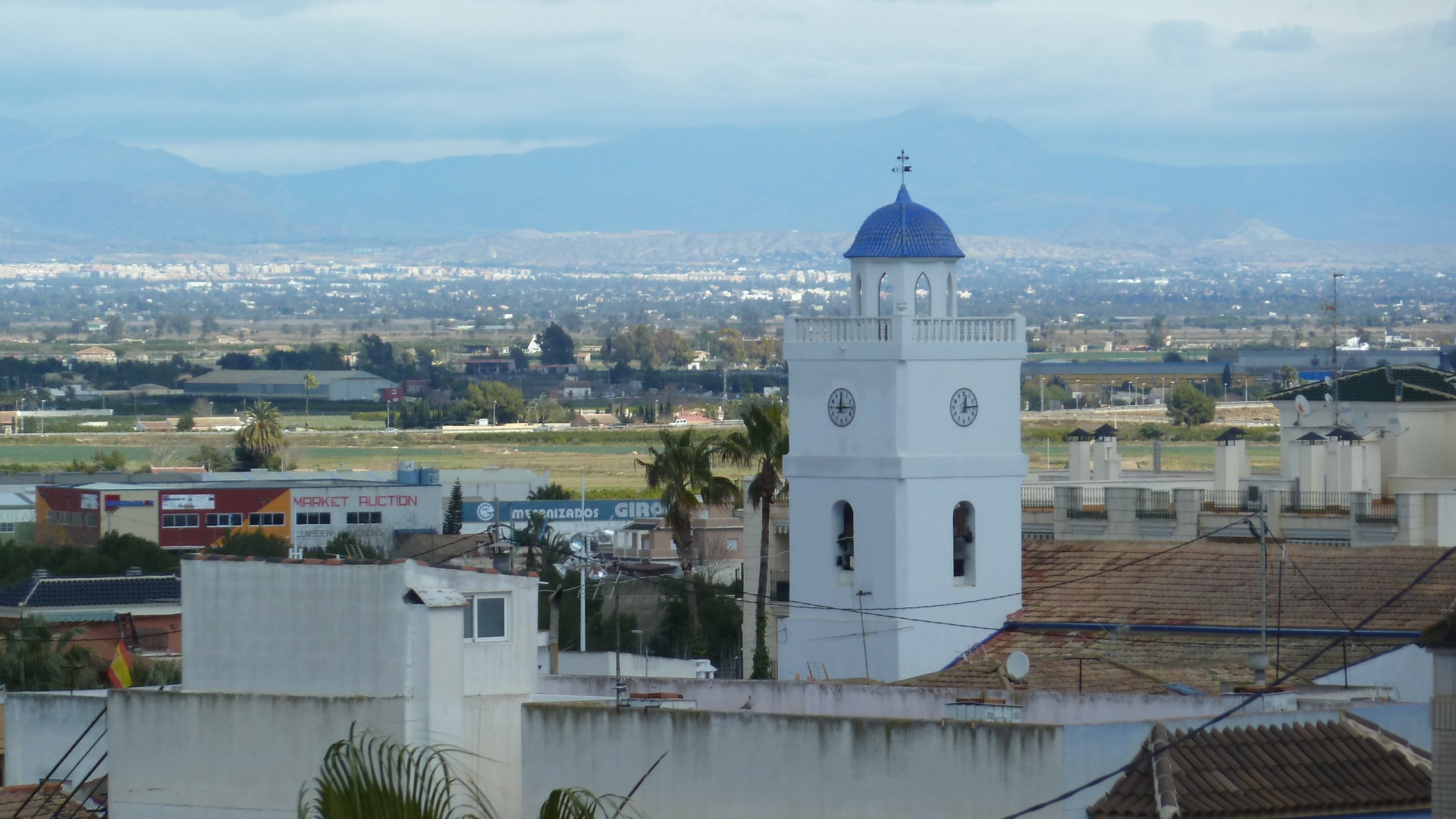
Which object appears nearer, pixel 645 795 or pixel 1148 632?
pixel 645 795

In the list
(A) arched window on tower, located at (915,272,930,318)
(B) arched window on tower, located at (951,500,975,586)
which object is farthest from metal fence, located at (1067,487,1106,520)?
(A) arched window on tower, located at (915,272,930,318)

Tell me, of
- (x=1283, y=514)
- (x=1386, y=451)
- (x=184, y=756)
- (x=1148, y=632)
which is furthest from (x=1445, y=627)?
(x=1386, y=451)

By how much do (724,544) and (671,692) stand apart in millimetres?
50548

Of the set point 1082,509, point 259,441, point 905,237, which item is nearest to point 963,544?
point 1082,509

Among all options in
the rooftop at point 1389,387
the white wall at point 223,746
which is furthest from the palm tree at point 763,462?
the white wall at point 223,746

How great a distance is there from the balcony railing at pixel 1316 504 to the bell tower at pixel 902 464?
3.74m

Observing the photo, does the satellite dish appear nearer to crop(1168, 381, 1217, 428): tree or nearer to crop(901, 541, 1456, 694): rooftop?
crop(901, 541, 1456, 694): rooftop

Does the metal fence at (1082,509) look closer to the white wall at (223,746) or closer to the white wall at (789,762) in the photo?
the white wall at (789,762)

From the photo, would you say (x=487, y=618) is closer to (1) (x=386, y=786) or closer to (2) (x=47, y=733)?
(1) (x=386, y=786)

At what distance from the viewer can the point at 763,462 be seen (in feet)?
131

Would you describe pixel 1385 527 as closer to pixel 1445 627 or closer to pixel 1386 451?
pixel 1386 451

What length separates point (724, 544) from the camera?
74.4 metres

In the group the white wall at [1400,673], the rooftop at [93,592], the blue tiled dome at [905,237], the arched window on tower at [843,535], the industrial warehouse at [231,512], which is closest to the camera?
the white wall at [1400,673]

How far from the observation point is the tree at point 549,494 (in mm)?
99688
